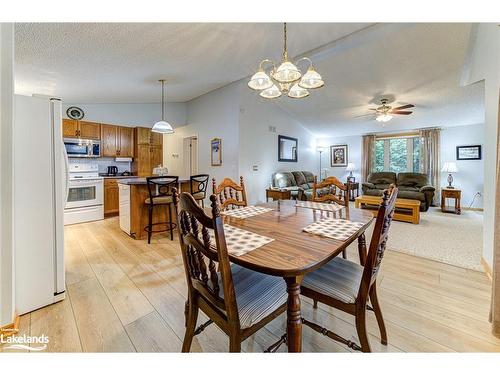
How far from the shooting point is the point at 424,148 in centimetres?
603

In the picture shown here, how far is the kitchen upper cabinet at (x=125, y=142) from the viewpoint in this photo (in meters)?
5.23

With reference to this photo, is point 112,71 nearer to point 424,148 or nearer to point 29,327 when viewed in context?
point 29,327

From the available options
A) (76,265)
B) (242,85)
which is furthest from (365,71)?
(76,265)

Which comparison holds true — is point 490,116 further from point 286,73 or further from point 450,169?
point 450,169

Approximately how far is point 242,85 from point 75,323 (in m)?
4.36

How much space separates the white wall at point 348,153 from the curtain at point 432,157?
1655 mm

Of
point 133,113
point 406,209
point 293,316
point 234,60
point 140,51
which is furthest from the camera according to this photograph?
point 133,113

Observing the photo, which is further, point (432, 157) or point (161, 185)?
point (432, 157)

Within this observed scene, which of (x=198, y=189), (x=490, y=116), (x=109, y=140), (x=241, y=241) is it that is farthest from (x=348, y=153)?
(x=241, y=241)

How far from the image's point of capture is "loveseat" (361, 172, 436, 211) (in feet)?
16.9

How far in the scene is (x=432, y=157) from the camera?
5.92 meters

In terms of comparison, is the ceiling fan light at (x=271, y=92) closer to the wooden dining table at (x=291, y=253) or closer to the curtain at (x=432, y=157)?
the wooden dining table at (x=291, y=253)

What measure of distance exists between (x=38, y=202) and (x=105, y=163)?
405cm

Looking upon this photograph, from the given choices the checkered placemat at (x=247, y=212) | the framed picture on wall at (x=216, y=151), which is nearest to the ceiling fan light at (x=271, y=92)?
the checkered placemat at (x=247, y=212)
